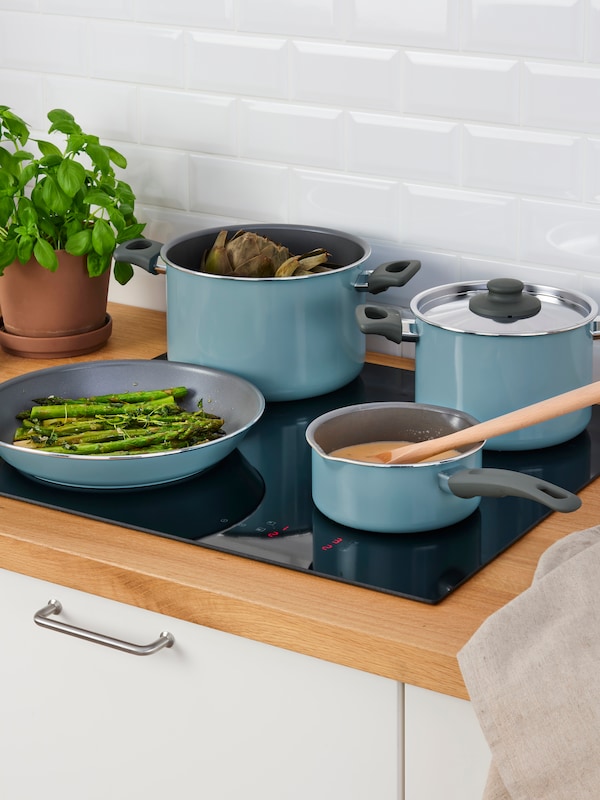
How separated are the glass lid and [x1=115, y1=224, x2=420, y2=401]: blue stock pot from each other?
0.21 feet

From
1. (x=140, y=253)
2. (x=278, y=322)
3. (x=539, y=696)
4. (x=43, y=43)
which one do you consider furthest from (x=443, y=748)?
(x=43, y=43)

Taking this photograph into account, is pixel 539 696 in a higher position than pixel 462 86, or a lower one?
lower

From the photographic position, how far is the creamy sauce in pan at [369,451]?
120 cm

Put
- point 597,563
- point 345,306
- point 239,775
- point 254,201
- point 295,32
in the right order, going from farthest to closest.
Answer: point 254,201, point 295,32, point 345,306, point 239,775, point 597,563

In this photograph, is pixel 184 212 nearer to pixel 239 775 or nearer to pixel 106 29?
pixel 106 29

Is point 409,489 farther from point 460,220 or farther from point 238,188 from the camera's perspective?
point 238,188

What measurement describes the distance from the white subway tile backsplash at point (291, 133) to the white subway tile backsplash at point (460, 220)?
135 millimetres

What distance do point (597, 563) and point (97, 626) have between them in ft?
1.69

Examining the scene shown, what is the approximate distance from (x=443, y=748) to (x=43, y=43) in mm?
1346

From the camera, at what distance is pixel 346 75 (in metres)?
1.59

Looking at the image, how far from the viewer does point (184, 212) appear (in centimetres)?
183

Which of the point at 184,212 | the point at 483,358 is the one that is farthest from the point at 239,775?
the point at 184,212

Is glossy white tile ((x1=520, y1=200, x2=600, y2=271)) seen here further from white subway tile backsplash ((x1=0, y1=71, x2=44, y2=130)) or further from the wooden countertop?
white subway tile backsplash ((x1=0, y1=71, x2=44, y2=130))

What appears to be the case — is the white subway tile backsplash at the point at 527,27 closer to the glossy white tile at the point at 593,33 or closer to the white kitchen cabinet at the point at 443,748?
the glossy white tile at the point at 593,33
